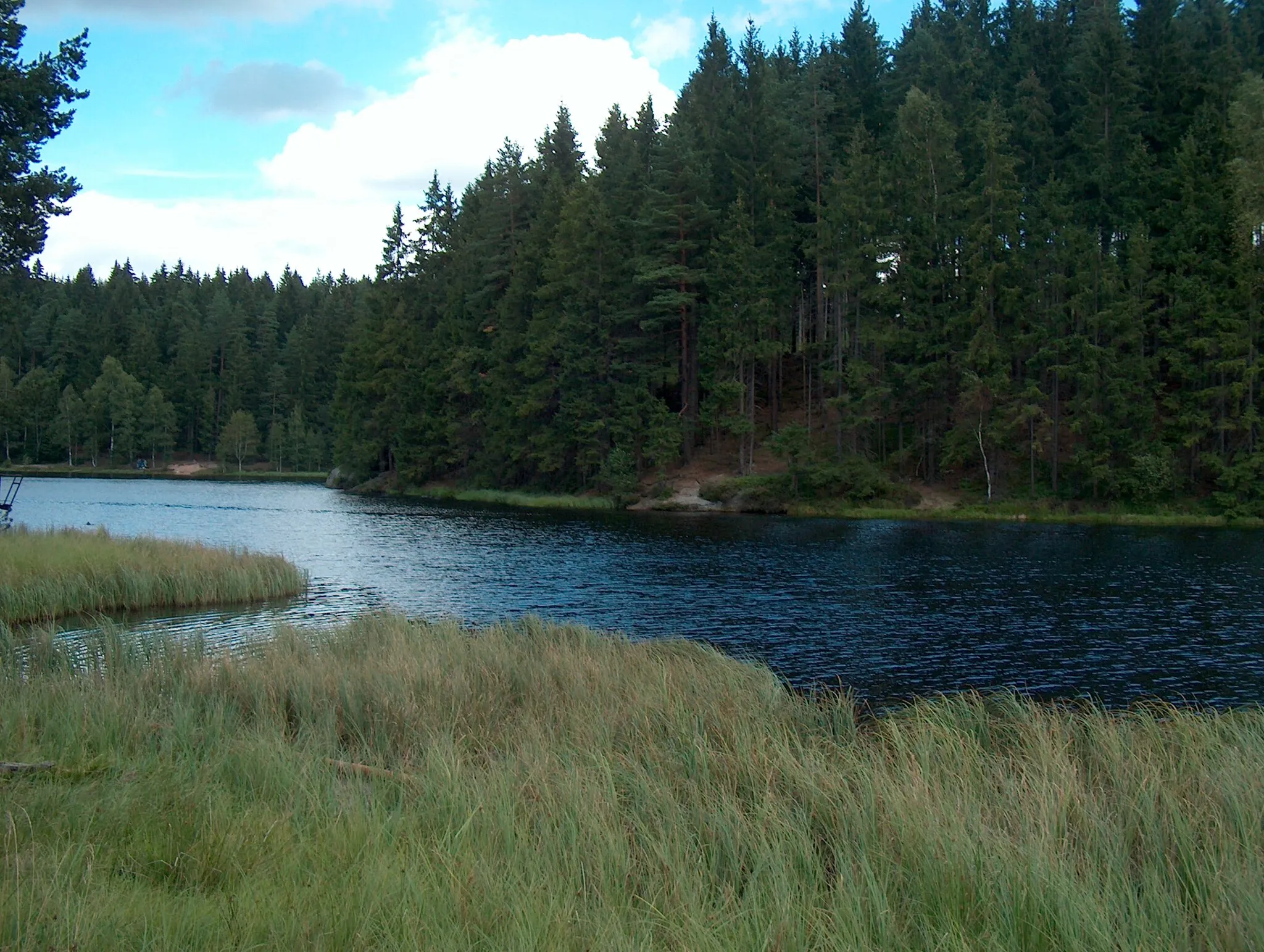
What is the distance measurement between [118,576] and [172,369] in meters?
114

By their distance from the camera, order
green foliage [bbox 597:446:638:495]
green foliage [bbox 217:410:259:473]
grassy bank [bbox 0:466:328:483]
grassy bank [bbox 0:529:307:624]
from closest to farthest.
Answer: grassy bank [bbox 0:529:307:624] → green foliage [bbox 597:446:638:495] → grassy bank [bbox 0:466:328:483] → green foliage [bbox 217:410:259:473]

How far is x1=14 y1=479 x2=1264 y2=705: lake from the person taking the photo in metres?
17.8

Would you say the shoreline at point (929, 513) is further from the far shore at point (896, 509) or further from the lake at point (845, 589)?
the lake at point (845, 589)

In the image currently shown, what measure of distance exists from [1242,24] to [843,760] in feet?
226

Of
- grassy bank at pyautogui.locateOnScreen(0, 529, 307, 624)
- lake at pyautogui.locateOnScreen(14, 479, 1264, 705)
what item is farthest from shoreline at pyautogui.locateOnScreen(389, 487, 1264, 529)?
grassy bank at pyautogui.locateOnScreen(0, 529, 307, 624)

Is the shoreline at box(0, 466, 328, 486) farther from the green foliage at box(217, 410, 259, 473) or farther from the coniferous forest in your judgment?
the coniferous forest

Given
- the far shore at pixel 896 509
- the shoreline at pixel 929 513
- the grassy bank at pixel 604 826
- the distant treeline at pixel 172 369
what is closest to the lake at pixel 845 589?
the shoreline at pixel 929 513

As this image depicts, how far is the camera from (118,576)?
2289cm

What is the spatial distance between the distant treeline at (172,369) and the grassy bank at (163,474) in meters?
4.72

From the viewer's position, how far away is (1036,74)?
65.2 m

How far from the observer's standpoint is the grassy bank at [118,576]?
69.2ft

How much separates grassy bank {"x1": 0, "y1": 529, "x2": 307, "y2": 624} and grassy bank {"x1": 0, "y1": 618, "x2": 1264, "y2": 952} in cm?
1230

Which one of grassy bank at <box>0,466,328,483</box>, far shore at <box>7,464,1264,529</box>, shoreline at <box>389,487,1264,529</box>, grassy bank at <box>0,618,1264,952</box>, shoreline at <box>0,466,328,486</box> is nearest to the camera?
grassy bank at <box>0,618,1264,952</box>

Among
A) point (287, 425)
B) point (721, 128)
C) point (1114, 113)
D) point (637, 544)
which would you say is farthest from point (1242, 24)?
point (287, 425)
